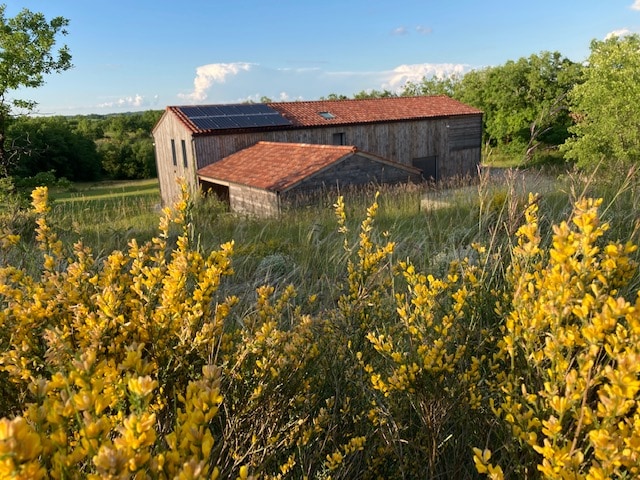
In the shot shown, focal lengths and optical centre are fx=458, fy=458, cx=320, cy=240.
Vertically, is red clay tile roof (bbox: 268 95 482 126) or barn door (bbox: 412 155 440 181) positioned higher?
red clay tile roof (bbox: 268 95 482 126)

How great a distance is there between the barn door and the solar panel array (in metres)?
7.71

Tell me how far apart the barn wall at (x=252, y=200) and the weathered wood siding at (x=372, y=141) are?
9.48 feet

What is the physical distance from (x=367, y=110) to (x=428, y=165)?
15.1 feet

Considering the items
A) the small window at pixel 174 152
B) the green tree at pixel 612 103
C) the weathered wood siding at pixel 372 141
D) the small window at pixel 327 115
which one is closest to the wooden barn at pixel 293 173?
the weathered wood siding at pixel 372 141

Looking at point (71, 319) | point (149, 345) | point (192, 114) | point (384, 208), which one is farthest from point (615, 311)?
point (192, 114)

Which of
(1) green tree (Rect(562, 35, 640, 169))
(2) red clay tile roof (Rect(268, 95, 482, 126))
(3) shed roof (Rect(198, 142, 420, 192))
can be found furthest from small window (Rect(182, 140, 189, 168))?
(1) green tree (Rect(562, 35, 640, 169))

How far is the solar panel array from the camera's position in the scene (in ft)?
64.2

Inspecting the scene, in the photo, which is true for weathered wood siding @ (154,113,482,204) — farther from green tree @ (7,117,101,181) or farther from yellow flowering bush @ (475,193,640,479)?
green tree @ (7,117,101,181)

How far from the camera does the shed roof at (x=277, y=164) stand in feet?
48.3

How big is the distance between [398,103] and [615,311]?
25.1 m

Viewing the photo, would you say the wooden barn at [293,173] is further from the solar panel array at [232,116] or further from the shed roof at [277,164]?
the solar panel array at [232,116]

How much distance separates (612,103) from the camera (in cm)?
1750

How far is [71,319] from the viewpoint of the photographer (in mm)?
1856

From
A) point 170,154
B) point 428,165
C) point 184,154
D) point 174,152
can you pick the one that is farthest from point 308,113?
point 428,165
